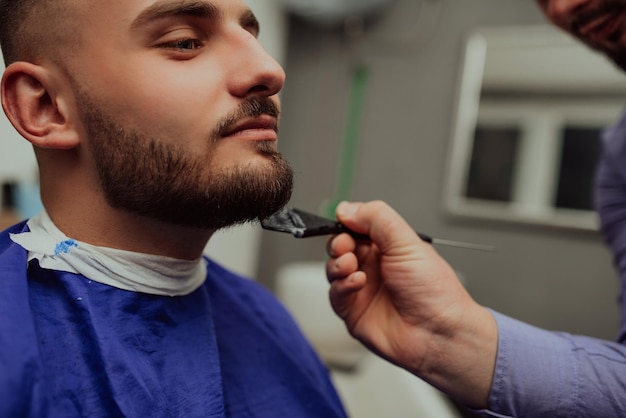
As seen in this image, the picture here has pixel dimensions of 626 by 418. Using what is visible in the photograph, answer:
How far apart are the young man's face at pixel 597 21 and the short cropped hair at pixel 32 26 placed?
50.1 inches

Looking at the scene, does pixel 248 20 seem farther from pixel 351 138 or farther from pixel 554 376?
pixel 351 138

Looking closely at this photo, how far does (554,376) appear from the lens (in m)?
0.95

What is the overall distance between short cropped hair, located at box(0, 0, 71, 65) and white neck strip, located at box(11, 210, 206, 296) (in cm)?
30

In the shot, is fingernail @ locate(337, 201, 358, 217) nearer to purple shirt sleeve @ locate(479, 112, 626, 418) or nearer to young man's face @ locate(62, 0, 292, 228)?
young man's face @ locate(62, 0, 292, 228)

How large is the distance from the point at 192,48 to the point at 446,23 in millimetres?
2054

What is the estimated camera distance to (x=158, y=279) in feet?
2.93

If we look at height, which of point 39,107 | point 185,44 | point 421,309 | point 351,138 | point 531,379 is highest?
point 351,138

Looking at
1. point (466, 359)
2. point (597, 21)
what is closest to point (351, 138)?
point (597, 21)

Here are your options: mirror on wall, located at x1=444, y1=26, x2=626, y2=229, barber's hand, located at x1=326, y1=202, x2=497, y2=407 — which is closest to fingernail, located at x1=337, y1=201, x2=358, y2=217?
barber's hand, located at x1=326, y1=202, x2=497, y2=407

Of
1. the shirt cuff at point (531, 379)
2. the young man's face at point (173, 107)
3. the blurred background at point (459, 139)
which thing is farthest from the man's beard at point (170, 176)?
the blurred background at point (459, 139)

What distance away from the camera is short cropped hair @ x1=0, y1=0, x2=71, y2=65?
815 mm

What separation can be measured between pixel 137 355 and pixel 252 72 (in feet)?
1.70

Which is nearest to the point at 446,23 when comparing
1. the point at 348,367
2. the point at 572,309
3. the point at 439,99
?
the point at 439,99

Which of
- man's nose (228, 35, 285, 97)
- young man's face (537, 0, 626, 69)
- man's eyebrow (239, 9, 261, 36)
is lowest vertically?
man's nose (228, 35, 285, 97)
